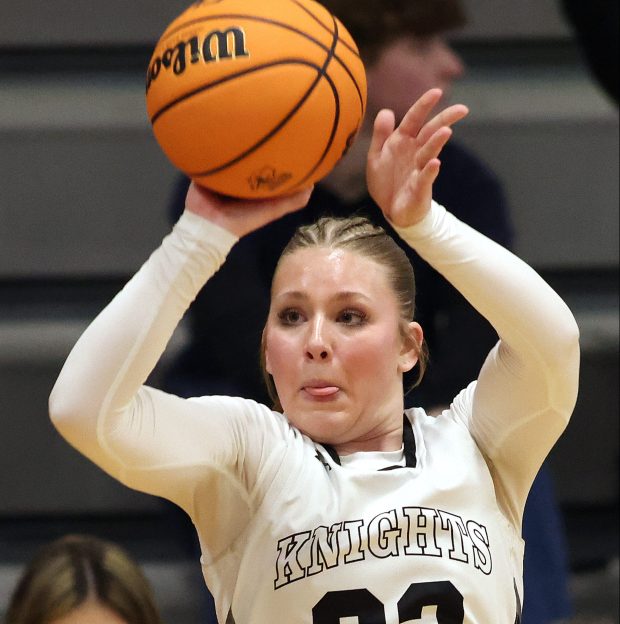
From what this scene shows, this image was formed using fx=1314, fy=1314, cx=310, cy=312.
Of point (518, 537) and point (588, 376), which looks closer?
point (518, 537)

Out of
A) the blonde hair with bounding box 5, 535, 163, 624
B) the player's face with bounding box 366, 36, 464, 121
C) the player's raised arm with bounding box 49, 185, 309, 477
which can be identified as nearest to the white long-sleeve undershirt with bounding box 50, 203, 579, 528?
the player's raised arm with bounding box 49, 185, 309, 477

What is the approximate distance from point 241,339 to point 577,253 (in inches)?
32.7

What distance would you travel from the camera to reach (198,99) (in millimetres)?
1644

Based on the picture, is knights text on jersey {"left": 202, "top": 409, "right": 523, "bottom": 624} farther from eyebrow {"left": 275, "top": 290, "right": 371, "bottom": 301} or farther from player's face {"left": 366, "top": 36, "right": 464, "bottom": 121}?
player's face {"left": 366, "top": 36, "right": 464, "bottom": 121}

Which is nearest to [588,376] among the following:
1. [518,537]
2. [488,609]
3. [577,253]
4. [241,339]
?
[577,253]

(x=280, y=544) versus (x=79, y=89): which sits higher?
(x=79, y=89)

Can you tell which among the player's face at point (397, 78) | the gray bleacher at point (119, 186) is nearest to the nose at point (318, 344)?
the player's face at point (397, 78)

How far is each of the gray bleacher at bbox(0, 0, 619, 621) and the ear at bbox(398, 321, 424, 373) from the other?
1.04 metres

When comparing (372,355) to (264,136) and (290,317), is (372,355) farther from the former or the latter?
(264,136)

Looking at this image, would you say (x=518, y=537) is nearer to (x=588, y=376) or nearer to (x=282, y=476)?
(x=282, y=476)

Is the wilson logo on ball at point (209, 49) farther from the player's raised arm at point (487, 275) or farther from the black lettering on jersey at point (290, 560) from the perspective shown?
the black lettering on jersey at point (290, 560)

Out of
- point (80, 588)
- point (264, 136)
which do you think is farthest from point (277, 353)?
point (80, 588)

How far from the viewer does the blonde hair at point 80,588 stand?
205 cm

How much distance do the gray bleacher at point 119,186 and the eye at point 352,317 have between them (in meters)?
1.12
